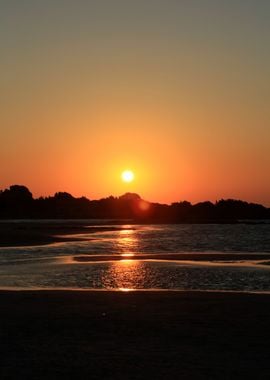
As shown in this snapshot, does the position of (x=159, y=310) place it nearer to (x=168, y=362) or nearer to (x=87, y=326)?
(x=87, y=326)

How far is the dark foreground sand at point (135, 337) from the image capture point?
10641mm

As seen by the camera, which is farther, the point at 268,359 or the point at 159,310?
the point at 159,310

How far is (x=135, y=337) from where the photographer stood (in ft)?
44.2

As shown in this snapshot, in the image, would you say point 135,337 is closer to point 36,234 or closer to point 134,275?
point 134,275

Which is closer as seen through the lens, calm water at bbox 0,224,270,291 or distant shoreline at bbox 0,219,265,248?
calm water at bbox 0,224,270,291

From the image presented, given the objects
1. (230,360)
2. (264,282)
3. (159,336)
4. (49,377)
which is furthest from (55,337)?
(264,282)

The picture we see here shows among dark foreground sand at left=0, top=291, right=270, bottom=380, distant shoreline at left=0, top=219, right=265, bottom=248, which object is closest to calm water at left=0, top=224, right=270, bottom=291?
dark foreground sand at left=0, top=291, right=270, bottom=380

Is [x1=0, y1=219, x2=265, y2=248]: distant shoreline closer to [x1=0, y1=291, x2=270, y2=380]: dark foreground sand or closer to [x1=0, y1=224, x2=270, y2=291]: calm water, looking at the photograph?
[x1=0, y1=224, x2=270, y2=291]: calm water

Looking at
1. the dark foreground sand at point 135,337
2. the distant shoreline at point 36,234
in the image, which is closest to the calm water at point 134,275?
the dark foreground sand at point 135,337

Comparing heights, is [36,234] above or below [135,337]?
above

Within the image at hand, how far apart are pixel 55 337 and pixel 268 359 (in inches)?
197

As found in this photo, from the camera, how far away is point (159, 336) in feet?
44.5

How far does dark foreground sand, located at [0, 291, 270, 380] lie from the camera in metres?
10.6

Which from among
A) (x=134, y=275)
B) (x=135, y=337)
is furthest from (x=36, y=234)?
(x=135, y=337)
